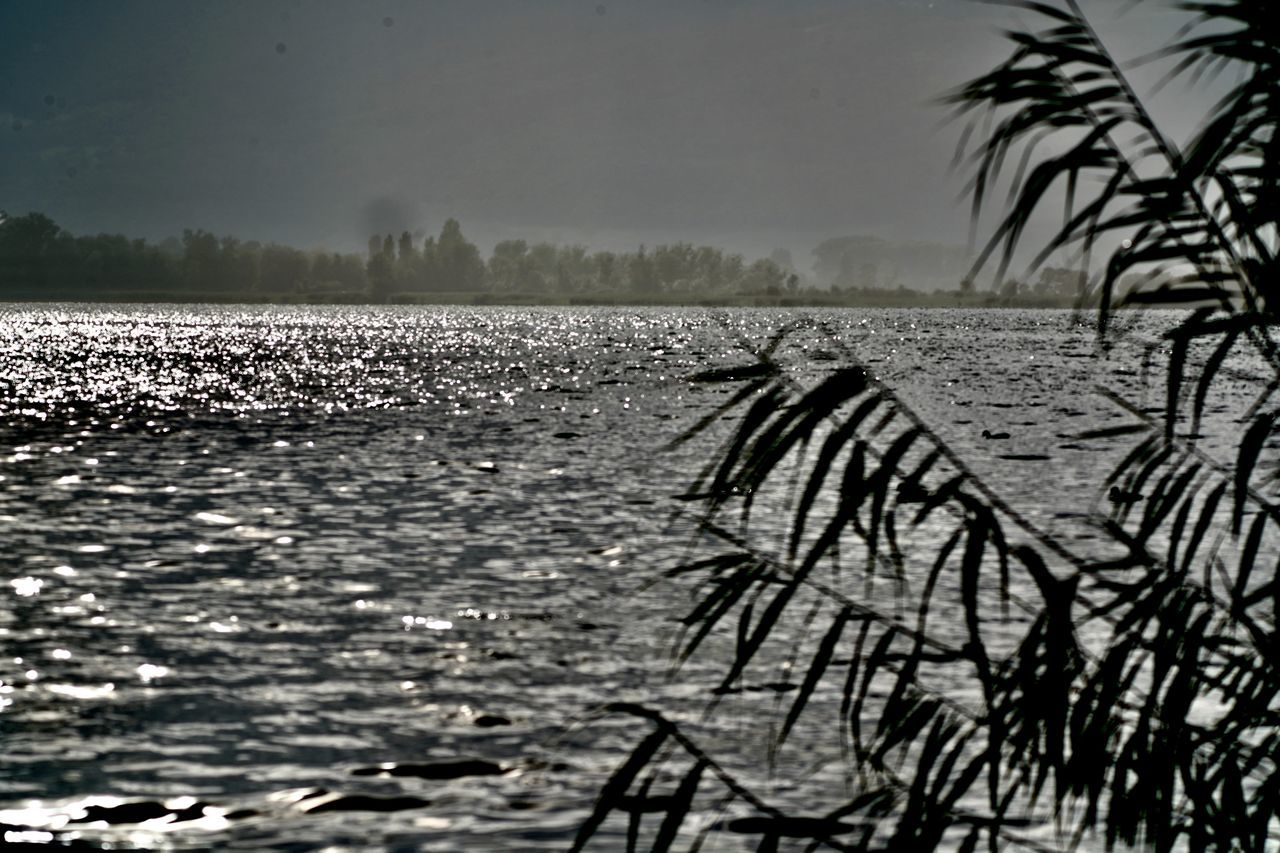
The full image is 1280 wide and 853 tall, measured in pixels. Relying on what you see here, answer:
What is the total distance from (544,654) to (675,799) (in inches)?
558

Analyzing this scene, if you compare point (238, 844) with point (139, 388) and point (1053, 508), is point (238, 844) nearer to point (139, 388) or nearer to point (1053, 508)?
point (1053, 508)

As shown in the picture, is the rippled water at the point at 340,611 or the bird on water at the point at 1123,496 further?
the rippled water at the point at 340,611

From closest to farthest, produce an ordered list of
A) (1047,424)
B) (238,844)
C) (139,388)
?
(238,844), (1047,424), (139,388)

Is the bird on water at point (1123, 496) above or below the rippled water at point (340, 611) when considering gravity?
above

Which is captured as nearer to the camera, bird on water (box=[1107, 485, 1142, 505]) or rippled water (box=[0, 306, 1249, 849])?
bird on water (box=[1107, 485, 1142, 505])

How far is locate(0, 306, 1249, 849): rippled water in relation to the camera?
51.5 ft

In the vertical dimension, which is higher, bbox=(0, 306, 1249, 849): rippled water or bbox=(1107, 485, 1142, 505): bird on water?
bbox=(1107, 485, 1142, 505): bird on water

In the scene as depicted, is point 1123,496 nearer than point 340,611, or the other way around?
point 1123,496

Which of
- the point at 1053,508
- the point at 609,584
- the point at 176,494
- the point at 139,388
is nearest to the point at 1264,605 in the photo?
the point at 609,584

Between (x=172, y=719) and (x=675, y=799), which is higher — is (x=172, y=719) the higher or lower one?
the lower one

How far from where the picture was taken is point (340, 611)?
25.3 metres

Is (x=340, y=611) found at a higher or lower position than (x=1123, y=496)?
lower

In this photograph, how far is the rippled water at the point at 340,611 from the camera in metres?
15.7

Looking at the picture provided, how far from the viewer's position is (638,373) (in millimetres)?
131750
